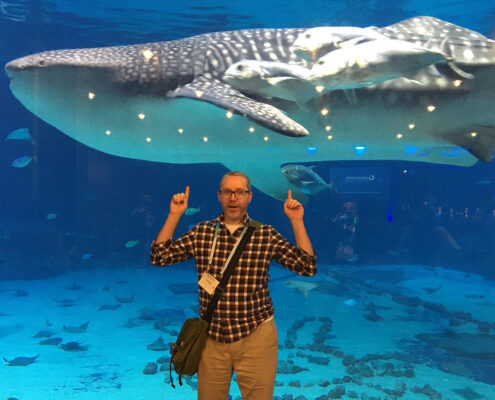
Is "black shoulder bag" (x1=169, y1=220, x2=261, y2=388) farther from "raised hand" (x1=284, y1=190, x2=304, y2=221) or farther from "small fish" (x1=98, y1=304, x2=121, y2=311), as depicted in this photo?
"small fish" (x1=98, y1=304, x2=121, y2=311)

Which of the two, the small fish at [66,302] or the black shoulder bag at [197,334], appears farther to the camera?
the small fish at [66,302]

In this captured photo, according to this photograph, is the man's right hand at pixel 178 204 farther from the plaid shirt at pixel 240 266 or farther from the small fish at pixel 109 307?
the small fish at pixel 109 307

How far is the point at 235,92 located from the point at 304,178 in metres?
1.74

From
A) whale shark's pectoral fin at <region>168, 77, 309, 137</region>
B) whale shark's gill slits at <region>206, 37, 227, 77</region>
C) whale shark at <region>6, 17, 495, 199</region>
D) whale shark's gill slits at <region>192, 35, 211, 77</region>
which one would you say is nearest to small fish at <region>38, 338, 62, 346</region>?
whale shark at <region>6, 17, 495, 199</region>

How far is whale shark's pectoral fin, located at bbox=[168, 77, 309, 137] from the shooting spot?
3.43 meters

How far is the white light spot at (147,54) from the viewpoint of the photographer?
479cm

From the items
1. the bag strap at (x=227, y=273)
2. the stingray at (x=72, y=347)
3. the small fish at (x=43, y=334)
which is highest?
the bag strap at (x=227, y=273)

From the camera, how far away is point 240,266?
1.84 metres

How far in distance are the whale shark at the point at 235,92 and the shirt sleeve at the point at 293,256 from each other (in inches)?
108

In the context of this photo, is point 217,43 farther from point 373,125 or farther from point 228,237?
point 228,237

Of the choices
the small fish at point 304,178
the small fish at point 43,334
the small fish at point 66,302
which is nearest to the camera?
the small fish at point 304,178

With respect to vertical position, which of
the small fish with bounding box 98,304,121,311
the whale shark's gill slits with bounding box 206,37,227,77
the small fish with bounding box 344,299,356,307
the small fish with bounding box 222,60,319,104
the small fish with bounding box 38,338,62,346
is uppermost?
the whale shark's gill slits with bounding box 206,37,227,77

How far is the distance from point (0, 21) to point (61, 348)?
6.62 metres

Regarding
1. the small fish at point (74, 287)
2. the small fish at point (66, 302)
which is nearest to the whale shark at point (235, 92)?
the small fish at point (66, 302)
